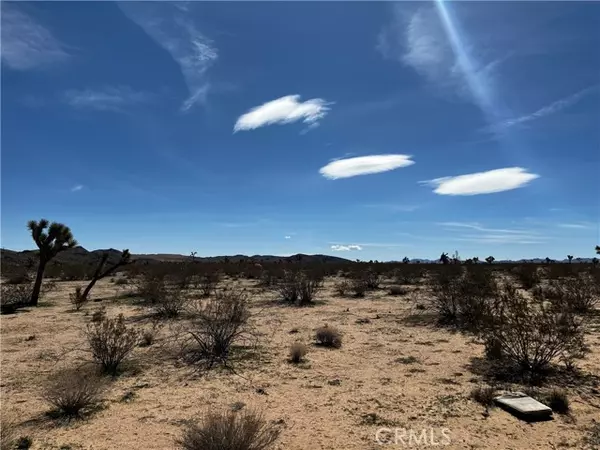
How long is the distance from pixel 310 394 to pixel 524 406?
314cm

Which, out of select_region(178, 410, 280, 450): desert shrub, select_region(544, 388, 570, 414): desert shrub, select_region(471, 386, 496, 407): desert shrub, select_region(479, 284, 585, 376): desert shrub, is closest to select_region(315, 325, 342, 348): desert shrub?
select_region(479, 284, 585, 376): desert shrub

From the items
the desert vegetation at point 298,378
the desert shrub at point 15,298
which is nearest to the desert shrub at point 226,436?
the desert vegetation at point 298,378

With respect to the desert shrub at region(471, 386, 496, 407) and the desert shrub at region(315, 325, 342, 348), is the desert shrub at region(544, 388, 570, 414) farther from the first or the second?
the desert shrub at region(315, 325, 342, 348)

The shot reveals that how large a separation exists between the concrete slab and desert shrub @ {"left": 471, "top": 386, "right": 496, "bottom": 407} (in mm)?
82

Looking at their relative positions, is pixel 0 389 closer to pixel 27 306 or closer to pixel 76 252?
pixel 27 306

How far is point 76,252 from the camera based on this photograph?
96.8 metres

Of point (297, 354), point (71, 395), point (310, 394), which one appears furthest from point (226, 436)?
point (297, 354)

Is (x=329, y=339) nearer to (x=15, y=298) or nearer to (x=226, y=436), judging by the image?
(x=226, y=436)

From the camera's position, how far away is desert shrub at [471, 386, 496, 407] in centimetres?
656

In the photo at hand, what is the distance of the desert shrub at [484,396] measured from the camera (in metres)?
6.56

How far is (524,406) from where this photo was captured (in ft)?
20.1

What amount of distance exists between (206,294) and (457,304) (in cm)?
1137

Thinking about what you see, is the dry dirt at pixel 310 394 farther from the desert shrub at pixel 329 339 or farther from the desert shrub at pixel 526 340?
the desert shrub at pixel 526 340

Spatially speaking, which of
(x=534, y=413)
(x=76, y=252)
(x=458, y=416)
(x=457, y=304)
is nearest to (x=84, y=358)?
(x=458, y=416)
